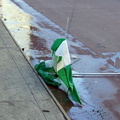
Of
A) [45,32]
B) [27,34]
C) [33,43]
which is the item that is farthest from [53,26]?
[33,43]

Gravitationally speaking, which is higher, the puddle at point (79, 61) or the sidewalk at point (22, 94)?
the sidewalk at point (22, 94)

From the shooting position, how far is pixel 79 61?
28.0ft

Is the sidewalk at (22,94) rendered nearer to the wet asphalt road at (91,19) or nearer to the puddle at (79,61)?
the puddle at (79,61)

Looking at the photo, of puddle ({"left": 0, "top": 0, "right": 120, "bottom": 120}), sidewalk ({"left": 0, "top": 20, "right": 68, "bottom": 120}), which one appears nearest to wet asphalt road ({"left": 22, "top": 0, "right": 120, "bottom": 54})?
puddle ({"left": 0, "top": 0, "right": 120, "bottom": 120})

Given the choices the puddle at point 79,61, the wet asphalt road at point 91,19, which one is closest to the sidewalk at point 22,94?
the puddle at point 79,61

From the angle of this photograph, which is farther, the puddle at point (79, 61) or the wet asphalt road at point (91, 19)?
the wet asphalt road at point (91, 19)

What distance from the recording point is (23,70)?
6.89 m

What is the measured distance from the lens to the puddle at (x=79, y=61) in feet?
19.8

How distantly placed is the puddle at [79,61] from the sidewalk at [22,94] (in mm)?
508

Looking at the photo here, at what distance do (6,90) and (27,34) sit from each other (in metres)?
5.20

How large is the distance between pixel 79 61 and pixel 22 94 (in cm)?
307

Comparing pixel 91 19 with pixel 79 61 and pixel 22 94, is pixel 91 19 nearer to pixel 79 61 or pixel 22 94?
pixel 79 61

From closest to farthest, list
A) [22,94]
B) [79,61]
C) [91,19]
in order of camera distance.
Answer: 1. [22,94]
2. [79,61]
3. [91,19]

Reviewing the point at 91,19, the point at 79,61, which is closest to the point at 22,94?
the point at 79,61
